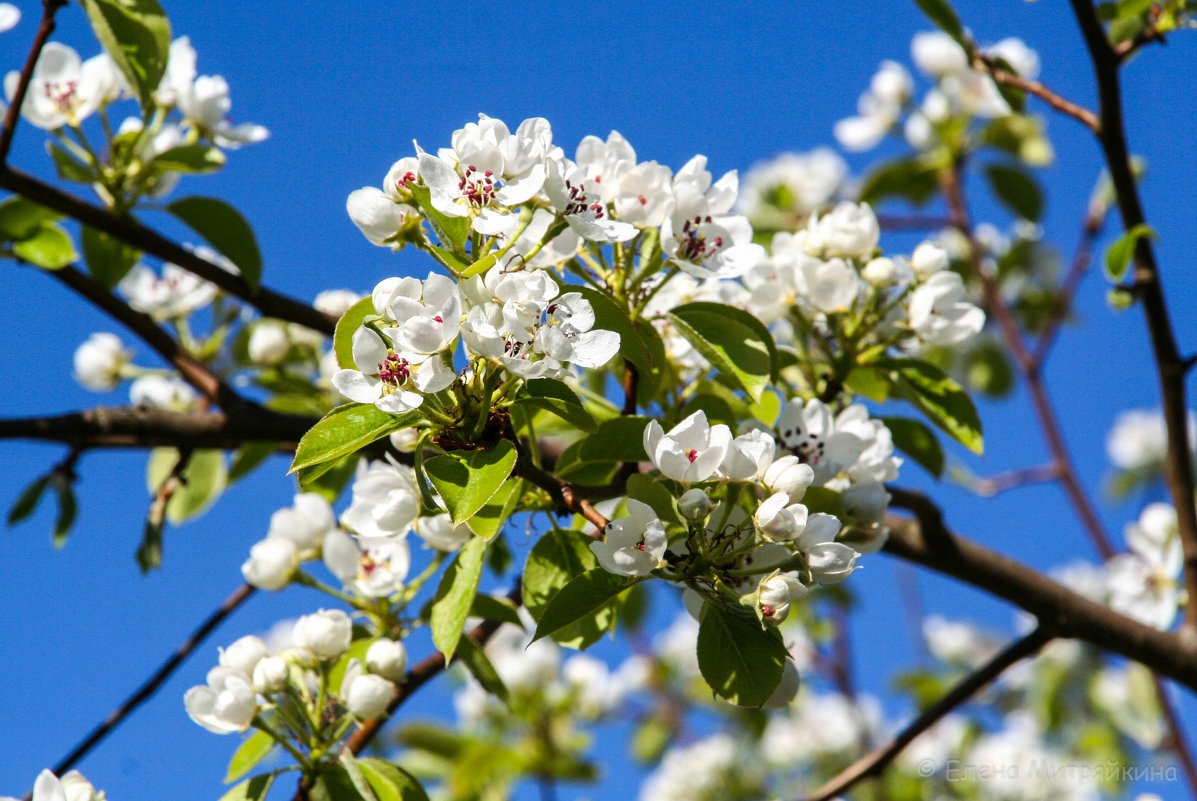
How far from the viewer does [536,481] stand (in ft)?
4.93

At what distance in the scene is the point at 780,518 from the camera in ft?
4.55

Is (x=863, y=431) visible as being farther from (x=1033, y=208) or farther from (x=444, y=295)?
(x=1033, y=208)

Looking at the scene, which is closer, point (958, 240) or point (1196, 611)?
point (1196, 611)

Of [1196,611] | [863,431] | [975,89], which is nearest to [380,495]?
[863,431]

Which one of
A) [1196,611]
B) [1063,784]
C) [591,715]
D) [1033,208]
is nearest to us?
[1196,611]

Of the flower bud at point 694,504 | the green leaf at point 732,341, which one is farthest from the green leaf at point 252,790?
the green leaf at point 732,341

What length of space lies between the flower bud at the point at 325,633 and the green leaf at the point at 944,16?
6.25 ft

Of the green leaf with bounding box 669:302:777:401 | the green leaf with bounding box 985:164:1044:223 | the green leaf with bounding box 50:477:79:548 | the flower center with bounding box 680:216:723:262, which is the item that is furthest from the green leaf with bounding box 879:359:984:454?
the green leaf with bounding box 985:164:1044:223

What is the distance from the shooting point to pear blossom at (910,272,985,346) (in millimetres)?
2092

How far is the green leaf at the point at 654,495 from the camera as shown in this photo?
1.43 metres

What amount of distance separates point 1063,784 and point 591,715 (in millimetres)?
2638

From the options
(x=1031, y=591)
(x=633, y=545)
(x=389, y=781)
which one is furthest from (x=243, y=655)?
(x=1031, y=591)

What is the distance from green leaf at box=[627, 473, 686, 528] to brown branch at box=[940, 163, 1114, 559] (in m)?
3.15

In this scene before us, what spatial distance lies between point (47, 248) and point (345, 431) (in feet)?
4.46
